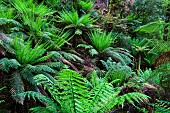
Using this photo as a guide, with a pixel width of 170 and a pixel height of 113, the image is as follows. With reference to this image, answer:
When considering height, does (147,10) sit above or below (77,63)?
above

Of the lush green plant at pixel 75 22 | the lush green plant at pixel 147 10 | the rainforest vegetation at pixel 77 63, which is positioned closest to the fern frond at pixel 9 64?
the rainforest vegetation at pixel 77 63

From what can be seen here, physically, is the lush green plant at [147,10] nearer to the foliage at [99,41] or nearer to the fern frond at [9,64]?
the foliage at [99,41]

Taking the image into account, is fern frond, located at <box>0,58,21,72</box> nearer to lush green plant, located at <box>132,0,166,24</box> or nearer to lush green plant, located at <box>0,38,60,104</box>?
lush green plant, located at <box>0,38,60,104</box>

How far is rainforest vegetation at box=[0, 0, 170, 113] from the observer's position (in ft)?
5.60

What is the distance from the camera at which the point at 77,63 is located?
12.6ft

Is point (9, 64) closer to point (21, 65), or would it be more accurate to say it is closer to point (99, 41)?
point (21, 65)

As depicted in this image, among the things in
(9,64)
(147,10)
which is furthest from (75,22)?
(147,10)

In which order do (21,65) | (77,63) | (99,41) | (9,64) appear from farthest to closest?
(99,41)
(77,63)
(21,65)
(9,64)

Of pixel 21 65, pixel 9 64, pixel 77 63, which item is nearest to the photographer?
pixel 9 64

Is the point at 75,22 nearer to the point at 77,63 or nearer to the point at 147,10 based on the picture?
the point at 77,63

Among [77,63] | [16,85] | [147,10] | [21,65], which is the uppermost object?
[147,10]

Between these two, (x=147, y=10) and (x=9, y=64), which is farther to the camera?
(x=147, y=10)

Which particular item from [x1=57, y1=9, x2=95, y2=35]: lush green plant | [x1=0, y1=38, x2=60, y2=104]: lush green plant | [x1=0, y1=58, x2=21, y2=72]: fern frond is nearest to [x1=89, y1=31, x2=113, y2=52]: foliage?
[x1=57, y1=9, x2=95, y2=35]: lush green plant

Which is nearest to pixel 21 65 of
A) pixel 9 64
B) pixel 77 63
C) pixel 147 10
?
pixel 9 64
